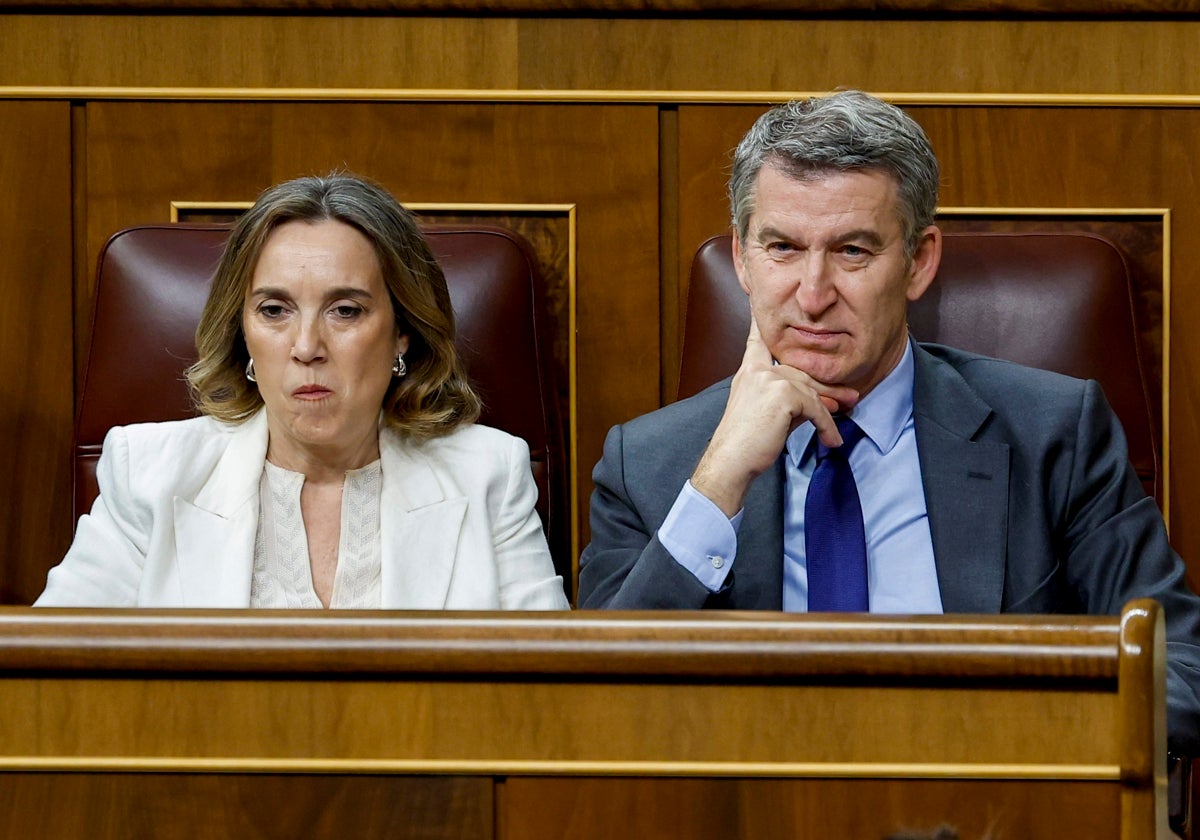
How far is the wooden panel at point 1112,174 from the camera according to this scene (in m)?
1.79

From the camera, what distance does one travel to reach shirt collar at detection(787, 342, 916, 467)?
4.66 ft

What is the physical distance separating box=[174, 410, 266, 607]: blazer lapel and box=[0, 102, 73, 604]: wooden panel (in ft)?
1.30

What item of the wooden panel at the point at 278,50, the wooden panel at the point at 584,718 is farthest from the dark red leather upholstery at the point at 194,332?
the wooden panel at the point at 584,718

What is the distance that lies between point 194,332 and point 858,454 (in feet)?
2.30

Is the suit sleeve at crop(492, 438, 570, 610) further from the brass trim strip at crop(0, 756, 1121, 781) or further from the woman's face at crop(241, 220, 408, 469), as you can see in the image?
the brass trim strip at crop(0, 756, 1121, 781)

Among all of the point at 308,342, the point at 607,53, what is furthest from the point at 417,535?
the point at 607,53

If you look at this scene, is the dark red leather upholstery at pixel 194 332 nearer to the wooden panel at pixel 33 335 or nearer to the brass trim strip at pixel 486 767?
the wooden panel at pixel 33 335

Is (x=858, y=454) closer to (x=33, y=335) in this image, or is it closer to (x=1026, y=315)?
(x=1026, y=315)

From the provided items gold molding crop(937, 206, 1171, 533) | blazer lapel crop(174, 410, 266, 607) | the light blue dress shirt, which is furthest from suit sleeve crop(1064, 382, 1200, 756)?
blazer lapel crop(174, 410, 266, 607)

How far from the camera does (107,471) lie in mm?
1535

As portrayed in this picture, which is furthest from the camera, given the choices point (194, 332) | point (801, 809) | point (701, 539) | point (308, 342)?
point (194, 332)

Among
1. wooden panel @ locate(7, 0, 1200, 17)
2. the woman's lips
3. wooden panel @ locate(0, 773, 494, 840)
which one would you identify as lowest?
wooden panel @ locate(0, 773, 494, 840)

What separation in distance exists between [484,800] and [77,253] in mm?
1263

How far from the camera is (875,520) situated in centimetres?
139
